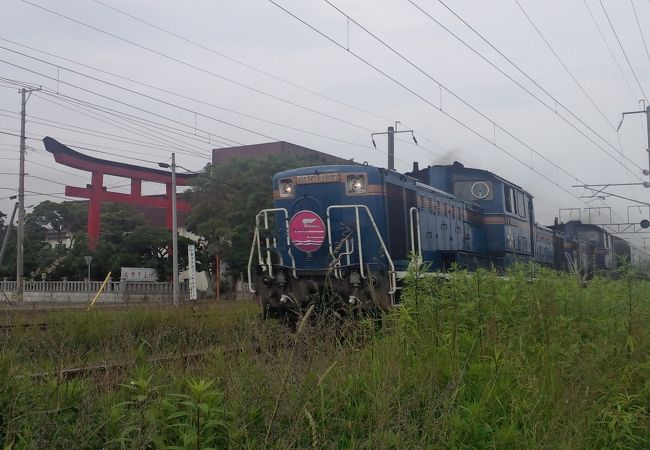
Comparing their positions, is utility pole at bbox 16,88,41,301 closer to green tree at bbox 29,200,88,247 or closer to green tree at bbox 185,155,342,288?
green tree at bbox 185,155,342,288

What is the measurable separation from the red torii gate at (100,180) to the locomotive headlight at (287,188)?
935 inches

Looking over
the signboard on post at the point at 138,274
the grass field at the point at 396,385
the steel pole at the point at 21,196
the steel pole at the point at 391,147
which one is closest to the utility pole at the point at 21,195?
the steel pole at the point at 21,196

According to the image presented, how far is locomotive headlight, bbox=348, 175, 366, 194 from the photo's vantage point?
31.9 ft

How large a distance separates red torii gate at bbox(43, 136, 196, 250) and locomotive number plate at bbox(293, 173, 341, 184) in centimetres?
2403

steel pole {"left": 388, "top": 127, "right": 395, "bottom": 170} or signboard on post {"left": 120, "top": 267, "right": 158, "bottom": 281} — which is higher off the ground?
steel pole {"left": 388, "top": 127, "right": 395, "bottom": 170}

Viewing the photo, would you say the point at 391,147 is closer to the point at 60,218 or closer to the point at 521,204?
the point at 521,204

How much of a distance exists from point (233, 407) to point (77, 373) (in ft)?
5.14

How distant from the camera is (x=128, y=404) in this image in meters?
3.77

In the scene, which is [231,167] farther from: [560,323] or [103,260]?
[560,323]

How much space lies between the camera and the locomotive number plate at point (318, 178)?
389 inches

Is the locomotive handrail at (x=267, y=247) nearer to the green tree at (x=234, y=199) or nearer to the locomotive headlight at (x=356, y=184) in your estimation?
the locomotive headlight at (x=356, y=184)

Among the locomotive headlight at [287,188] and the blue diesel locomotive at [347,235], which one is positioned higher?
the locomotive headlight at [287,188]

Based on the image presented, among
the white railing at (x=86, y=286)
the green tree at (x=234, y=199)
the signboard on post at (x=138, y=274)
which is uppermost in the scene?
the green tree at (x=234, y=199)

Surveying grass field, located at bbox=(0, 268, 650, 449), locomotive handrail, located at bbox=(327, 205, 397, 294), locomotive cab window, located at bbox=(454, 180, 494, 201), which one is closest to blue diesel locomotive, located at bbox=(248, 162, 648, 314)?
locomotive handrail, located at bbox=(327, 205, 397, 294)
